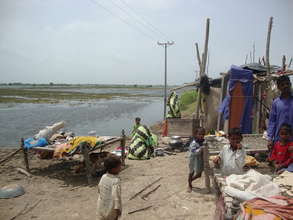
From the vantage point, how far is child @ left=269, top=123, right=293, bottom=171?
146 inches

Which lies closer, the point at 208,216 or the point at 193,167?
the point at 208,216

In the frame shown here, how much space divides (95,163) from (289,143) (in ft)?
15.1

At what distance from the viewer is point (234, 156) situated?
3.56 m

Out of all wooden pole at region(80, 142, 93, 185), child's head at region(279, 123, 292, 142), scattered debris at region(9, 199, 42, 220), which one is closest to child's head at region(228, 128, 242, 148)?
child's head at region(279, 123, 292, 142)

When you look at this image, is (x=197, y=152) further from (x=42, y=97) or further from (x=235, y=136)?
(x=42, y=97)

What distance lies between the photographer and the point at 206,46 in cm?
848

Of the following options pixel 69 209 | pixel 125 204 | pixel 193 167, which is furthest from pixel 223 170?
pixel 69 209

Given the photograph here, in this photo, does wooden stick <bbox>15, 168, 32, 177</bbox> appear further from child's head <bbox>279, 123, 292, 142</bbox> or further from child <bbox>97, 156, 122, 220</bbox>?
child's head <bbox>279, 123, 292, 142</bbox>

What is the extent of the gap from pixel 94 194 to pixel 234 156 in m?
3.34

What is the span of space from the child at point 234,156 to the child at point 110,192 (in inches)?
63.3

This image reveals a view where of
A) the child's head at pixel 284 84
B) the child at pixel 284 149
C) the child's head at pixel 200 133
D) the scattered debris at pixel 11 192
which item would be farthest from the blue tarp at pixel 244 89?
the scattered debris at pixel 11 192

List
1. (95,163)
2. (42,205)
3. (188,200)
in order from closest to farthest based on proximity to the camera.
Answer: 1. (188,200)
2. (42,205)
3. (95,163)

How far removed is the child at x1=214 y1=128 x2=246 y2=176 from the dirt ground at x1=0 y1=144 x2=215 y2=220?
1058mm

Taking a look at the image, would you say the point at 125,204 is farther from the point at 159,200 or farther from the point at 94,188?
the point at 94,188
